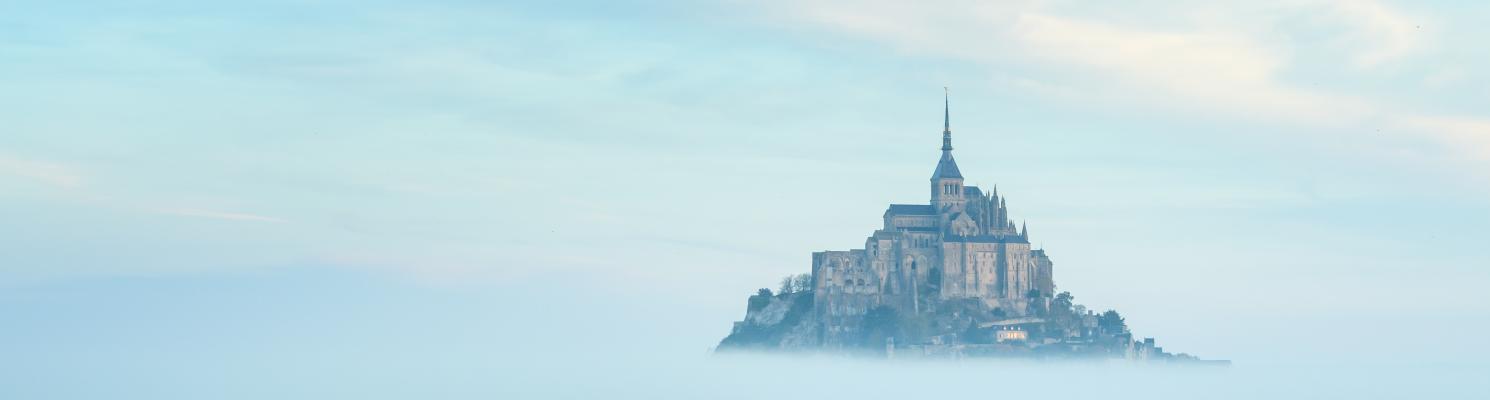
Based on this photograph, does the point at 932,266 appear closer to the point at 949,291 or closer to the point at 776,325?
the point at 949,291

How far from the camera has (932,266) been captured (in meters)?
180

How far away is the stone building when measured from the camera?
178625mm

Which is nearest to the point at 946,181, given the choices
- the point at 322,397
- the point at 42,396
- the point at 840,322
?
the point at 840,322

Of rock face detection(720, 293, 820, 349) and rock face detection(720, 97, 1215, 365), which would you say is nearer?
rock face detection(720, 97, 1215, 365)

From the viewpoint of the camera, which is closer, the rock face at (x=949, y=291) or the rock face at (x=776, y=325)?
the rock face at (x=949, y=291)

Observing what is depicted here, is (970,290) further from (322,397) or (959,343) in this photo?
(322,397)

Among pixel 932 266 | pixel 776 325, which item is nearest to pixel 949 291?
pixel 932 266

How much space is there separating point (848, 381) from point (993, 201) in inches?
1067

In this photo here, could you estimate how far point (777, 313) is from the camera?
191 m

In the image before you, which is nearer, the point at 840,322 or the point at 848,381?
the point at 848,381

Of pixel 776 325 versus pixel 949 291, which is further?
pixel 776 325

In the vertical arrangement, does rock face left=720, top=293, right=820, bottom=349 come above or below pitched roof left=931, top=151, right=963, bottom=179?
below

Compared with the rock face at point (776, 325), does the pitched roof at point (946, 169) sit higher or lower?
higher

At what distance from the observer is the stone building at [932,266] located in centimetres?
17862
